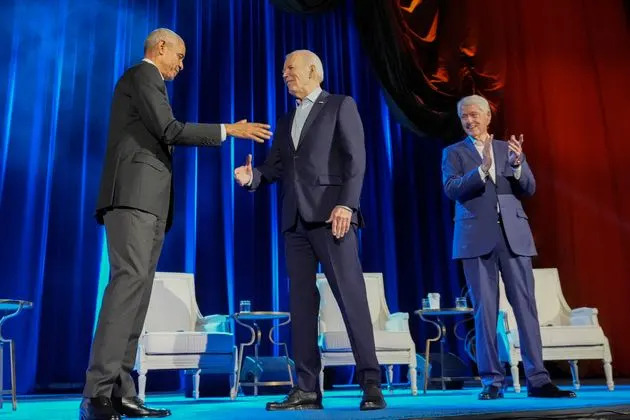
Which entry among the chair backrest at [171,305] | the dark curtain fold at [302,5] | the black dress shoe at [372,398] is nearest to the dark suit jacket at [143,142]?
the black dress shoe at [372,398]

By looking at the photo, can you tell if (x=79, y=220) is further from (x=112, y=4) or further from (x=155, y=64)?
(x=155, y=64)

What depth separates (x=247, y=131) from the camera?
243cm

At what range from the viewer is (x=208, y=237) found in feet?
17.5

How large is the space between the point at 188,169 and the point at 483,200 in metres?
2.97

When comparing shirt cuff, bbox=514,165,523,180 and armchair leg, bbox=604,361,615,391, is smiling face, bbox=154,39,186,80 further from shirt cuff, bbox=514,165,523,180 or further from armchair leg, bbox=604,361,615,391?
armchair leg, bbox=604,361,615,391

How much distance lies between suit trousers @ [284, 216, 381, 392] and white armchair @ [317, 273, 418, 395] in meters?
1.14

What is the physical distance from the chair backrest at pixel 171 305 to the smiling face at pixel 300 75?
88.5 inches

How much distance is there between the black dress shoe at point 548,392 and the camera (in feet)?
9.45

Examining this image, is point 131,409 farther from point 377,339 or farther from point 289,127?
point 377,339

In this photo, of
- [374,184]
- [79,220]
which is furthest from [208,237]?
[374,184]

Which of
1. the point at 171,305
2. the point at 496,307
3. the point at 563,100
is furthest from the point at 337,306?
the point at 563,100

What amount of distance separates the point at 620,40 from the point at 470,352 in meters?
3.37

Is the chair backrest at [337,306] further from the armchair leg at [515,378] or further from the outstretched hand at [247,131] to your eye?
the outstretched hand at [247,131]

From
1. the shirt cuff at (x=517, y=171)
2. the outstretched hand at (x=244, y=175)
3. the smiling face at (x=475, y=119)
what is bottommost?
the outstretched hand at (x=244, y=175)
